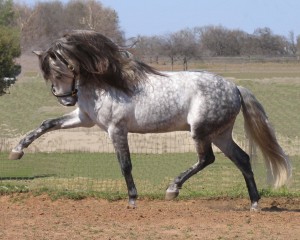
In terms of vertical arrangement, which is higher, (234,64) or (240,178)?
(240,178)

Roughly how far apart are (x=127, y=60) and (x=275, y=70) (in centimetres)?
→ 4324

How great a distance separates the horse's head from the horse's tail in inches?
84.9

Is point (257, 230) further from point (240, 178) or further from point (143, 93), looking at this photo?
point (240, 178)

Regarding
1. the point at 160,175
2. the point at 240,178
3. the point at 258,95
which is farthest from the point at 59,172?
the point at 258,95

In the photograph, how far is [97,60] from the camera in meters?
10.2

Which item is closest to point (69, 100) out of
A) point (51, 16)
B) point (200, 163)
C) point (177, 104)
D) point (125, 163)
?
point (125, 163)

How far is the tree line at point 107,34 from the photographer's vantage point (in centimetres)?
2944

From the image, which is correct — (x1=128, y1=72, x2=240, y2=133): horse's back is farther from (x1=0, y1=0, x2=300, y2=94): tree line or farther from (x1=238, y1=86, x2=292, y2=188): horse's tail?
(x1=0, y1=0, x2=300, y2=94): tree line

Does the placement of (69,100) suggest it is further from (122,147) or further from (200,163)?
(200,163)

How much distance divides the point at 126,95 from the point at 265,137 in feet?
6.61

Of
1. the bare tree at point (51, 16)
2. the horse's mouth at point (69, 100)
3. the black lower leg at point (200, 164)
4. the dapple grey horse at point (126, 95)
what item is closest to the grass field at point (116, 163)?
the black lower leg at point (200, 164)

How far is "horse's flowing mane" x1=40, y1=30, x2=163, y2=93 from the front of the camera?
10.1m

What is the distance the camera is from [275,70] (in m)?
52.8

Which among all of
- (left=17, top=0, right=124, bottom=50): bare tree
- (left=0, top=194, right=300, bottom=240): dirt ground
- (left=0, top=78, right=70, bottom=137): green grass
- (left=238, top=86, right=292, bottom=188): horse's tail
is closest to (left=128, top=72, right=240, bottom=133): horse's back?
(left=238, top=86, right=292, bottom=188): horse's tail
